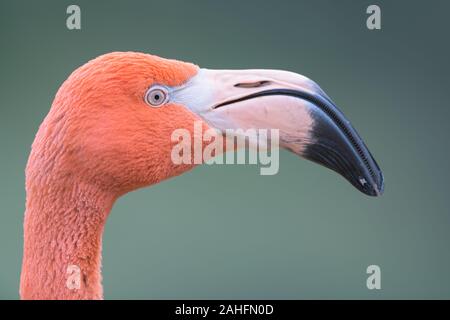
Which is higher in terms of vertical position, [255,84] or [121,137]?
[255,84]

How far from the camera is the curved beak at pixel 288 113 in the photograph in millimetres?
1389

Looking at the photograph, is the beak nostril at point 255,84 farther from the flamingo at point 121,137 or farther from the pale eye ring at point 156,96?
the pale eye ring at point 156,96

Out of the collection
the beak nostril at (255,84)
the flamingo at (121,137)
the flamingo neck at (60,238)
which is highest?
the beak nostril at (255,84)

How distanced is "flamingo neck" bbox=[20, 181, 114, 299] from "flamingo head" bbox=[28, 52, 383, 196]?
5cm

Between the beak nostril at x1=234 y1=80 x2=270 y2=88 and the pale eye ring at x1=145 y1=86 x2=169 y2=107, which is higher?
the beak nostril at x1=234 y1=80 x2=270 y2=88

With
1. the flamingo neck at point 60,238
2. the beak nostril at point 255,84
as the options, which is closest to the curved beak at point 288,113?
the beak nostril at point 255,84

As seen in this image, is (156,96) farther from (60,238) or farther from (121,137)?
(60,238)

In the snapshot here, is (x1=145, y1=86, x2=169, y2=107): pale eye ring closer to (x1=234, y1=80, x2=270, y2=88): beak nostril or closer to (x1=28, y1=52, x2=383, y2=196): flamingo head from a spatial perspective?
(x1=28, y1=52, x2=383, y2=196): flamingo head

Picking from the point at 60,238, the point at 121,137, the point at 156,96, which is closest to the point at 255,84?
the point at 156,96

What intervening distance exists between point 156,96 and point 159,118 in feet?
0.18

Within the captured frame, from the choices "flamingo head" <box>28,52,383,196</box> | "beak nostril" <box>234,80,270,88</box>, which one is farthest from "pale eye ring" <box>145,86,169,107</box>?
"beak nostril" <box>234,80,270,88</box>

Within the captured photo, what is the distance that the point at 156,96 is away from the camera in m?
1.39

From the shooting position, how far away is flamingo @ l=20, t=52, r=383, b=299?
1.34m

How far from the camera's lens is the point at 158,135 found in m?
1.37
